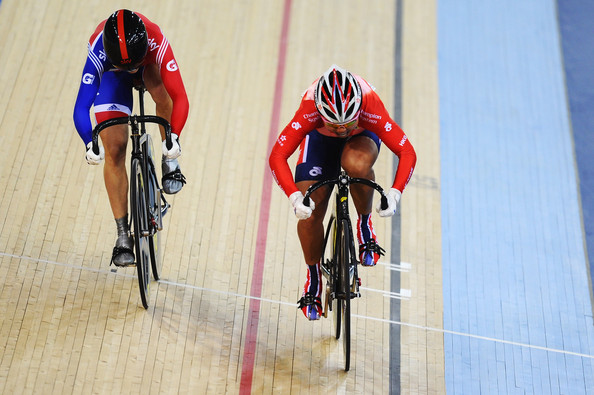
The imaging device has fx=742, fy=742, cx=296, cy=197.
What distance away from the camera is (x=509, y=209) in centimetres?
509

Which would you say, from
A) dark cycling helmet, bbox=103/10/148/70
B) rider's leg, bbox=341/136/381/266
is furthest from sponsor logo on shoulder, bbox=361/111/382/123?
dark cycling helmet, bbox=103/10/148/70

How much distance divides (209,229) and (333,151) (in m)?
1.28

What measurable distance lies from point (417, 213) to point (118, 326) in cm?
209

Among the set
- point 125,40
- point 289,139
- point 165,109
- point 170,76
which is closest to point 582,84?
point 289,139

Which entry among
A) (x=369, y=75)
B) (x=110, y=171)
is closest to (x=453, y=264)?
(x=369, y=75)

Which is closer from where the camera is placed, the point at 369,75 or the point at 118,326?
the point at 118,326

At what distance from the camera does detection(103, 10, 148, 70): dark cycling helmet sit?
11.3 feet

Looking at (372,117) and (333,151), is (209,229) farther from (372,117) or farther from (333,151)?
(372,117)

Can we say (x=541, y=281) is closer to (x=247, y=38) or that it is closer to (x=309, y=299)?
(x=309, y=299)

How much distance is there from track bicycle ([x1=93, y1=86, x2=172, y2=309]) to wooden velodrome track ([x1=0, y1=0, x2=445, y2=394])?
35 cm

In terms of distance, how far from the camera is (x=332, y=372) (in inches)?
158

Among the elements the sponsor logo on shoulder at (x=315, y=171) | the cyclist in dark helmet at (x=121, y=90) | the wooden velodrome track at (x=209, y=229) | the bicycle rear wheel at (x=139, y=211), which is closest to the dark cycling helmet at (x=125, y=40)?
the cyclist in dark helmet at (x=121, y=90)

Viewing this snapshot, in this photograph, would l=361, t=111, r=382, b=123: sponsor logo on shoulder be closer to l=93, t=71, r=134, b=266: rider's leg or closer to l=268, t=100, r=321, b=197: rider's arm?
l=268, t=100, r=321, b=197: rider's arm

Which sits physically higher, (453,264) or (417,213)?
(417,213)
